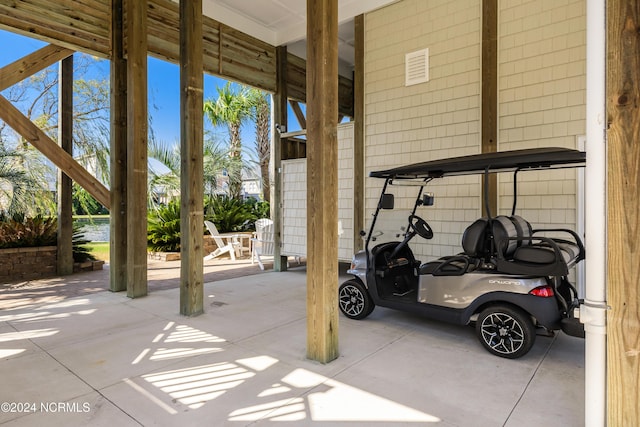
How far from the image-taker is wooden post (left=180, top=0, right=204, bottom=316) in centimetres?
412

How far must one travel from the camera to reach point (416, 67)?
219 inches

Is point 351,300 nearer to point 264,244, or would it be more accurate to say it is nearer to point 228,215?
point 264,244

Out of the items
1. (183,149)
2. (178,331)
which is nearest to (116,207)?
(183,149)

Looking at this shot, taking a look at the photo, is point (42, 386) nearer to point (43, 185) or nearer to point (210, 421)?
point (210, 421)

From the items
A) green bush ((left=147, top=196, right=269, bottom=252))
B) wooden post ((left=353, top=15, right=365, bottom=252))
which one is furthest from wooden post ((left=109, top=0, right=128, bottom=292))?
green bush ((left=147, top=196, right=269, bottom=252))

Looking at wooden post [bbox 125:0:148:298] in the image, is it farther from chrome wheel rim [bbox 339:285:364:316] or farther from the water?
chrome wheel rim [bbox 339:285:364:316]

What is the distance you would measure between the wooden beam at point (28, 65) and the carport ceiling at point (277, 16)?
2376 millimetres

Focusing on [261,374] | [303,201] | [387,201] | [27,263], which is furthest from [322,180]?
[27,263]

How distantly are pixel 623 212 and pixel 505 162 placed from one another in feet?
4.77

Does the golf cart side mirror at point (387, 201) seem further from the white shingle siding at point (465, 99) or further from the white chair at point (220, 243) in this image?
the white chair at point (220, 243)

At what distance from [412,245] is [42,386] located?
466 centimetres

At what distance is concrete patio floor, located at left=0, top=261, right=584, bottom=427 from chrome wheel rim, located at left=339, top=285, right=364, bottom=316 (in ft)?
0.49

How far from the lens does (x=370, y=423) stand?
2025 millimetres

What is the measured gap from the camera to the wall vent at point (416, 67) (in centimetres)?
548
